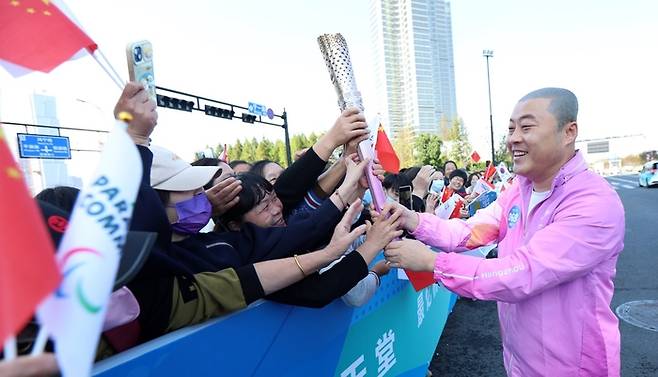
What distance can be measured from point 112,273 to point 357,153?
160 centimetres

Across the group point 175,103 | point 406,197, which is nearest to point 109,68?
point 406,197

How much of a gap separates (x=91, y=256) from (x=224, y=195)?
4.24ft

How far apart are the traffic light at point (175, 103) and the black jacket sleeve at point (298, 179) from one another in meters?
11.9

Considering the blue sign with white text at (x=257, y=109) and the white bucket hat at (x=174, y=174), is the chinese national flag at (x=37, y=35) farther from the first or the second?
the blue sign with white text at (x=257, y=109)

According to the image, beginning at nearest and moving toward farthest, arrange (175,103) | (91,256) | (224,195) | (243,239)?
(91,256), (243,239), (224,195), (175,103)

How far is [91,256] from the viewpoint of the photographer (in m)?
0.65

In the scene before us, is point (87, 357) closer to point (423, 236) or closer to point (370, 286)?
point (370, 286)

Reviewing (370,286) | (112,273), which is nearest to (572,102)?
(370,286)

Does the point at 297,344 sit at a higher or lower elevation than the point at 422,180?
lower

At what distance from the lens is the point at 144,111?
1.48m

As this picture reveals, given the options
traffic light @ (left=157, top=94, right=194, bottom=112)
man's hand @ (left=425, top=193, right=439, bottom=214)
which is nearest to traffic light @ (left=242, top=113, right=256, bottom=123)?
traffic light @ (left=157, top=94, right=194, bottom=112)

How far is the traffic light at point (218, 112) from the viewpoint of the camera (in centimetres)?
1565

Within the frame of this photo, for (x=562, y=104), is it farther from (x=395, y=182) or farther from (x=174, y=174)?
(x=395, y=182)

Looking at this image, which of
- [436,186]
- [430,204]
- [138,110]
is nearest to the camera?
[138,110]
